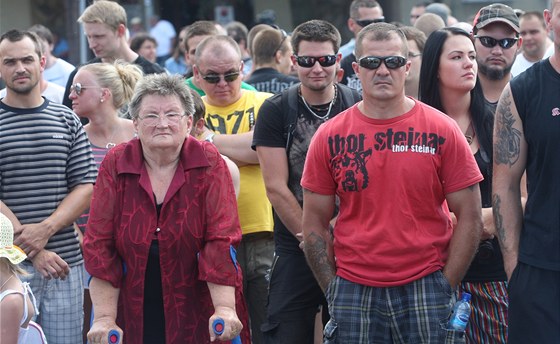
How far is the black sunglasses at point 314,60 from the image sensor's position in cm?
583

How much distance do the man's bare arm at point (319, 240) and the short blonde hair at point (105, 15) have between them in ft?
13.8

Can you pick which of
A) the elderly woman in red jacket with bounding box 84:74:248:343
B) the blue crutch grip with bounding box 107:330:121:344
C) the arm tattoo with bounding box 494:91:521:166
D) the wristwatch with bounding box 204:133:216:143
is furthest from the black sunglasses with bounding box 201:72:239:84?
the arm tattoo with bounding box 494:91:521:166

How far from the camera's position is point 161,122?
505 centimetres

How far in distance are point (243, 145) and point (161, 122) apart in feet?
4.54

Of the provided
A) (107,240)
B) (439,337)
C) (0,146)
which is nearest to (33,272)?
(0,146)

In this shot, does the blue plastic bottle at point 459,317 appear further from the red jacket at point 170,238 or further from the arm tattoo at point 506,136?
the red jacket at point 170,238

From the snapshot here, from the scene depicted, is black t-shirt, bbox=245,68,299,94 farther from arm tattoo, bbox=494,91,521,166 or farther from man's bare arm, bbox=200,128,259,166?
arm tattoo, bbox=494,91,521,166

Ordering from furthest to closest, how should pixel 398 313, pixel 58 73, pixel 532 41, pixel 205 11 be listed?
1. pixel 205 11
2. pixel 58 73
3. pixel 532 41
4. pixel 398 313

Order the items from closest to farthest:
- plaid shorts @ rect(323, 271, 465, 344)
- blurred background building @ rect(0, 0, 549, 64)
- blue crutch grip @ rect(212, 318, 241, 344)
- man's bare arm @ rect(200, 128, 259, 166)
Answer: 1. plaid shorts @ rect(323, 271, 465, 344)
2. blue crutch grip @ rect(212, 318, 241, 344)
3. man's bare arm @ rect(200, 128, 259, 166)
4. blurred background building @ rect(0, 0, 549, 64)

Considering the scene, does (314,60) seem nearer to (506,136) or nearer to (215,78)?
(215,78)

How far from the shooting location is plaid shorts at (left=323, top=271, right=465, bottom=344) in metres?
4.66

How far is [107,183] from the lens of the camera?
16.5 ft

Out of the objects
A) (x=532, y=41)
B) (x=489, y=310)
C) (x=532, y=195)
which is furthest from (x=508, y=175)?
(x=532, y=41)

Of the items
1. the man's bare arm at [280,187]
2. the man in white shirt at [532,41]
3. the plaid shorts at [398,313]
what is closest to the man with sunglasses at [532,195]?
the plaid shorts at [398,313]
